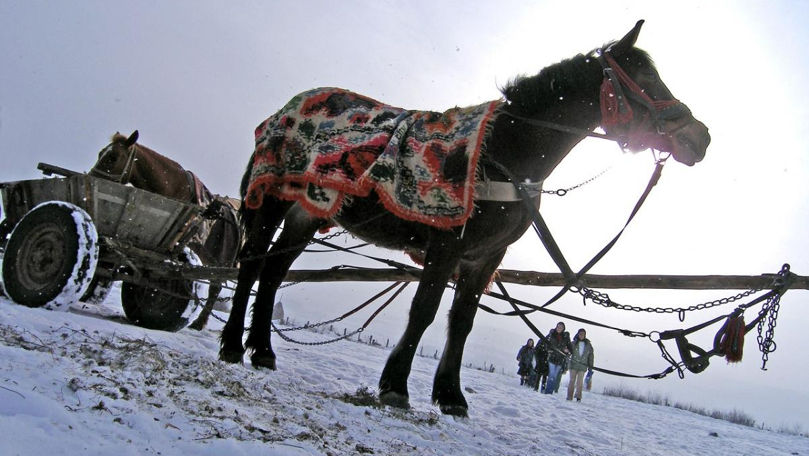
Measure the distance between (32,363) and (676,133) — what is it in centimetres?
374

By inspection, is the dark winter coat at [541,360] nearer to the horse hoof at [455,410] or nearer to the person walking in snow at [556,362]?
the person walking in snow at [556,362]

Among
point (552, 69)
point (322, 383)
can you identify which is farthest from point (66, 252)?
point (552, 69)

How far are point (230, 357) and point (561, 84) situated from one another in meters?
3.25

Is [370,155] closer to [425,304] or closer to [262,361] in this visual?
[425,304]

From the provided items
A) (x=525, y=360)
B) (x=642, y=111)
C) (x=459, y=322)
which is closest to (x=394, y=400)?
(x=459, y=322)

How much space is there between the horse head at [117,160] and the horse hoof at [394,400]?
14.0 ft

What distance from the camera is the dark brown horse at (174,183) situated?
5.78 meters

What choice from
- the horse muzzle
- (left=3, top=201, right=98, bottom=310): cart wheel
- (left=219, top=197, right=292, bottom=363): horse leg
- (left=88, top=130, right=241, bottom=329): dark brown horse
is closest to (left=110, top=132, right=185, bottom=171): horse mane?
(left=88, top=130, right=241, bottom=329): dark brown horse

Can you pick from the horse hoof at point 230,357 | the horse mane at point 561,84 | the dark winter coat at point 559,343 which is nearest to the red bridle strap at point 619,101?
the horse mane at point 561,84

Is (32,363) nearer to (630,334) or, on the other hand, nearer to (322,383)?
(322,383)

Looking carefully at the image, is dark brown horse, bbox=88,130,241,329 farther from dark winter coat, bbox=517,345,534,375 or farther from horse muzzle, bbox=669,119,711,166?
dark winter coat, bbox=517,345,534,375

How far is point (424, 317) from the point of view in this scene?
10.8 ft

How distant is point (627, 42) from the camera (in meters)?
3.45

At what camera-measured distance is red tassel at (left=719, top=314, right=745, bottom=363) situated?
3.44 m
